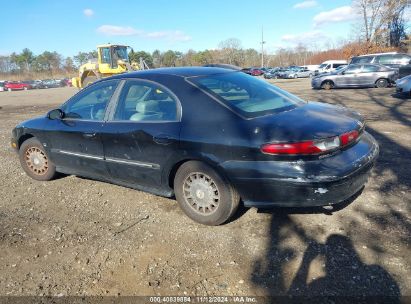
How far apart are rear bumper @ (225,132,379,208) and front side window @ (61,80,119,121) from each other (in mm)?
1914

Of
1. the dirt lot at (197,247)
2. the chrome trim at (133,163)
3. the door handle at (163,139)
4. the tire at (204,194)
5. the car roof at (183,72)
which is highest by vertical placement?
the car roof at (183,72)

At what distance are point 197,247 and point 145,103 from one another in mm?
1698

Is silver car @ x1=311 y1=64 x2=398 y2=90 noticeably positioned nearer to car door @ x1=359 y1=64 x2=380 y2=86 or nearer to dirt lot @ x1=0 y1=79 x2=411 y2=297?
car door @ x1=359 y1=64 x2=380 y2=86

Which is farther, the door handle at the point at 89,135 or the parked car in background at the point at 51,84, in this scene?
the parked car in background at the point at 51,84

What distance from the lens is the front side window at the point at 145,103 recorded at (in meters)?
3.86

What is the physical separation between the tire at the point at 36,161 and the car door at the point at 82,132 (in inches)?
12.2

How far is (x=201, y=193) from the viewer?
3.70 m

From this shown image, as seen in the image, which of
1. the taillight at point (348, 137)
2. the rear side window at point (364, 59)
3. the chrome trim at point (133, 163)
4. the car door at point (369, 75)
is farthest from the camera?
the rear side window at point (364, 59)

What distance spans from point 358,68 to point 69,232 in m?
18.2

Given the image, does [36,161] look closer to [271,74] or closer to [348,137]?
[348,137]

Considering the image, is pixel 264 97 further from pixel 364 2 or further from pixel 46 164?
pixel 364 2

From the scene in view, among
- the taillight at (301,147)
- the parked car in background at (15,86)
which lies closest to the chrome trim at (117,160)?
the taillight at (301,147)

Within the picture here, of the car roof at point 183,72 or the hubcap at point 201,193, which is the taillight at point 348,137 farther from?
the car roof at point 183,72

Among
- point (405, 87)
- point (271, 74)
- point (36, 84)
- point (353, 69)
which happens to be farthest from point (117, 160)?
point (36, 84)
